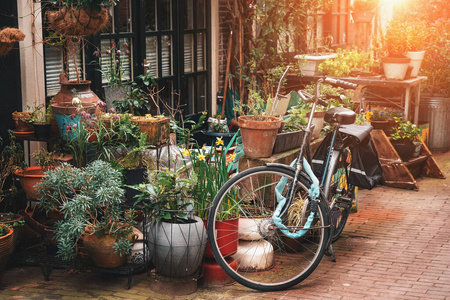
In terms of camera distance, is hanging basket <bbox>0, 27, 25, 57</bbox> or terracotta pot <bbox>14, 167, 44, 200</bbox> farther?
terracotta pot <bbox>14, 167, 44, 200</bbox>

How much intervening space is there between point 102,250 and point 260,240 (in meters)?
1.41

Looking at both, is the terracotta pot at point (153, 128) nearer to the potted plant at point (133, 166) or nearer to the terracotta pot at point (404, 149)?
the potted plant at point (133, 166)

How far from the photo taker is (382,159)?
8.45m

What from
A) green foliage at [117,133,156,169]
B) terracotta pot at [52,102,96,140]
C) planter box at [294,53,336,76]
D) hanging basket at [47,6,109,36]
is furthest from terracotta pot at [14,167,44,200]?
planter box at [294,53,336,76]

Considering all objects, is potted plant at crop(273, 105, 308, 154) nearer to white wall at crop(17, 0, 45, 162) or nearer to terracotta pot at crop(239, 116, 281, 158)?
terracotta pot at crop(239, 116, 281, 158)

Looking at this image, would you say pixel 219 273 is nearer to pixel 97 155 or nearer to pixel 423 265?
pixel 97 155

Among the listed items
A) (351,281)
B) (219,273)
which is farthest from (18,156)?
(351,281)

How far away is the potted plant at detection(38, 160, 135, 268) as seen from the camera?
4.81m

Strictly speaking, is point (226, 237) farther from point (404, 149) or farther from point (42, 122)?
point (404, 149)

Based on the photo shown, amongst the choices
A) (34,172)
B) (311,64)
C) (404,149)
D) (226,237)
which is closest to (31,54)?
(34,172)

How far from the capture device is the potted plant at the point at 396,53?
9367 mm

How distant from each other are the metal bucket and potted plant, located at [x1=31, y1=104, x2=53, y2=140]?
7217mm

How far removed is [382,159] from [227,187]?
4152 millimetres

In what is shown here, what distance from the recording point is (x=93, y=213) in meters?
5.00
